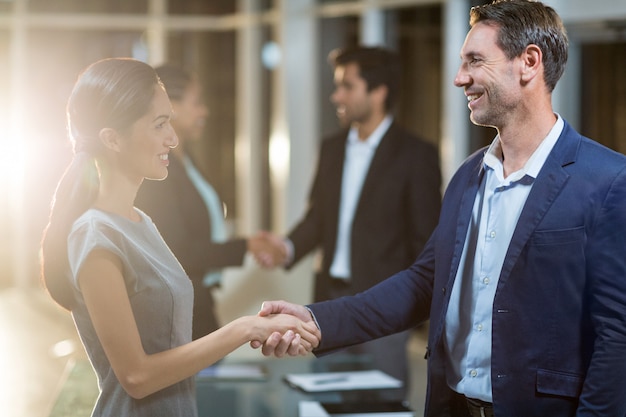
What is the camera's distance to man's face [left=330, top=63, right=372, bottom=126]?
13.5 ft

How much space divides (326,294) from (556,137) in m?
2.13

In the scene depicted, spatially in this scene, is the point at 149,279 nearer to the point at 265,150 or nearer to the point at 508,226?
the point at 508,226

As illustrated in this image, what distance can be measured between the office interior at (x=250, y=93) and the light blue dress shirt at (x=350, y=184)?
0.40 metres

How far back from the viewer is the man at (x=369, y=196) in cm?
367

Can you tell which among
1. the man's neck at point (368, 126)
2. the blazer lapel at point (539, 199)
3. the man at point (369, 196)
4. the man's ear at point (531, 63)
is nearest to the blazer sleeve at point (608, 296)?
the blazer lapel at point (539, 199)

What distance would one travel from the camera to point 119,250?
59.8 inches

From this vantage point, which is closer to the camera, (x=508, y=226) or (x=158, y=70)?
(x=158, y=70)

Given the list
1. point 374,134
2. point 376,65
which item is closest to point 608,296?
point 374,134

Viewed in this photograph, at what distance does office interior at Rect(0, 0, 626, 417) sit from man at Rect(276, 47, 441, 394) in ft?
1.31

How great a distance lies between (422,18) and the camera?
20.6 ft

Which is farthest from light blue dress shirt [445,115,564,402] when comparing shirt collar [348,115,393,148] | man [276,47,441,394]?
shirt collar [348,115,393,148]

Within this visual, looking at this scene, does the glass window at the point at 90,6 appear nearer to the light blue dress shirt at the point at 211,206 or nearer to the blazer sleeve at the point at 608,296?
the light blue dress shirt at the point at 211,206

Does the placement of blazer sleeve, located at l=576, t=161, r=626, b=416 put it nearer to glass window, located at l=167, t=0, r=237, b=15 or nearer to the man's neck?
the man's neck

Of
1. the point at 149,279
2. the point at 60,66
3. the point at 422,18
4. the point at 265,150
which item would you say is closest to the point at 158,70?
the point at 149,279
